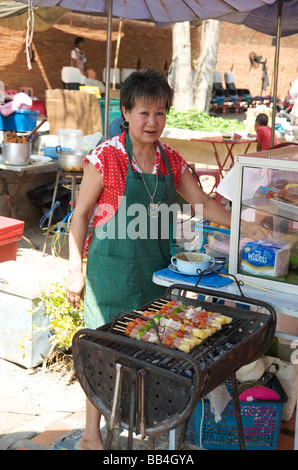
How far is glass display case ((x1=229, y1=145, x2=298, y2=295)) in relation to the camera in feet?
8.12

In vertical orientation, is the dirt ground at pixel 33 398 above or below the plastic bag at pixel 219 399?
below

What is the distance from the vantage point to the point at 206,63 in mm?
12922

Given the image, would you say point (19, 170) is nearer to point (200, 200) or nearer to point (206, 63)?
point (200, 200)

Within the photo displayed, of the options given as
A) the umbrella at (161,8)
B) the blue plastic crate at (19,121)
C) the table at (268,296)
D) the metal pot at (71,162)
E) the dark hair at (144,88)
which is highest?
the umbrella at (161,8)

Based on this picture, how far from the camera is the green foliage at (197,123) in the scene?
1160 cm

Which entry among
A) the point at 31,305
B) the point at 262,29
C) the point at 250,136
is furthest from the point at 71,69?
the point at 31,305

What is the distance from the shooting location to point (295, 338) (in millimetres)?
2355

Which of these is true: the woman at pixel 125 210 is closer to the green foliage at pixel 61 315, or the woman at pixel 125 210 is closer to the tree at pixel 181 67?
the green foliage at pixel 61 315

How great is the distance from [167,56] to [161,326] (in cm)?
1945

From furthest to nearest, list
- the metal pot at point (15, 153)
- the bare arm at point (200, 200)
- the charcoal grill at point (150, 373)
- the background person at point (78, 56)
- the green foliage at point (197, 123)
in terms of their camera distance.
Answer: the background person at point (78, 56), the green foliage at point (197, 123), the metal pot at point (15, 153), the bare arm at point (200, 200), the charcoal grill at point (150, 373)

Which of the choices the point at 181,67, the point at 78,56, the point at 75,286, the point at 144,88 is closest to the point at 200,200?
the point at 144,88

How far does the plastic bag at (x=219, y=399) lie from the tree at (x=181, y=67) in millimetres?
10785

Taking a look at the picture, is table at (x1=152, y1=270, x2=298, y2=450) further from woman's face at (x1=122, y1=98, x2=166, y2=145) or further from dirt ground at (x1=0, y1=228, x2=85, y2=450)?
dirt ground at (x1=0, y1=228, x2=85, y2=450)

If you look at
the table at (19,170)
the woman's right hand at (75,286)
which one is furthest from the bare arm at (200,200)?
the table at (19,170)
